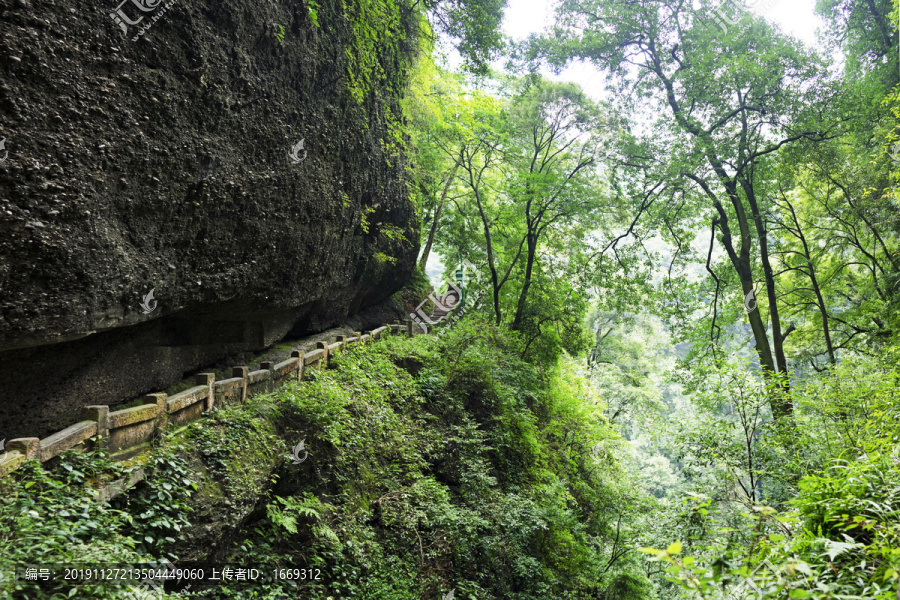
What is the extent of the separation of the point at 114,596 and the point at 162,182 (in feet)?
12.6

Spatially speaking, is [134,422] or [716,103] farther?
[716,103]

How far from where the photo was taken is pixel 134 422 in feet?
14.2

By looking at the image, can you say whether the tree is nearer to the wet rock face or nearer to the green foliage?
the green foliage

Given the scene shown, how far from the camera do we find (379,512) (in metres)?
6.81

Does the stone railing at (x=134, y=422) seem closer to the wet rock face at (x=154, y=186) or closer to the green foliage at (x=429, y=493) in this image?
the green foliage at (x=429, y=493)

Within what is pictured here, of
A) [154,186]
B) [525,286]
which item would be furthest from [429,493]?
[525,286]

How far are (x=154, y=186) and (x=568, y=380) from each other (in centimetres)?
1836

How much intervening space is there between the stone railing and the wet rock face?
892mm

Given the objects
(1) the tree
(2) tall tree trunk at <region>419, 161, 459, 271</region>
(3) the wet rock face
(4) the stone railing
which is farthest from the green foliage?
(2) tall tree trunk at <region>419, 161, 459, 271</region>

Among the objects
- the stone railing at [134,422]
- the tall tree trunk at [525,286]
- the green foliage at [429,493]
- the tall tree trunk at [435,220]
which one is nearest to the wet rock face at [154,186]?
the stone railing at [134,422]

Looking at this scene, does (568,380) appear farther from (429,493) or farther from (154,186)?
(154,186)

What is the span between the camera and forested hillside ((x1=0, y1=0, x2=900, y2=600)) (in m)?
3.68

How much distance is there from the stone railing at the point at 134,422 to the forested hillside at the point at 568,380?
15 centimetres

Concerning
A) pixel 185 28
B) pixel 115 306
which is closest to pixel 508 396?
pixel 115 306
